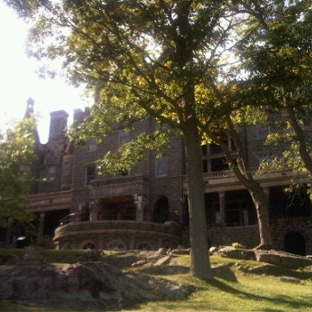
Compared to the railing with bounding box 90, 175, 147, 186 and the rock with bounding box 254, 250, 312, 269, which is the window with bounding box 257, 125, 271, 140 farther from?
the rock with bounding box 254, 250, 312, 269

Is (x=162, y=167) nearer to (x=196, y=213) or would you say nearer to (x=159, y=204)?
(x=159, y=204)

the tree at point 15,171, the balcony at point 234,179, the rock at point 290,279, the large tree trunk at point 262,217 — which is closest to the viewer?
the rock at point 290,279

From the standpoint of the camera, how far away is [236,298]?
13406 millimetres

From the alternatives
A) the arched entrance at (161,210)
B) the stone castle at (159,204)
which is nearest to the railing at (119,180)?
the stone castle at (159,204)

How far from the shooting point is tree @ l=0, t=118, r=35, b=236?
23906mm

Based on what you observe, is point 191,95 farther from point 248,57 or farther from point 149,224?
point 149,224

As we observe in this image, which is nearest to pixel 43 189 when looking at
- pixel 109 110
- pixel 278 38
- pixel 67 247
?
pixel 67 247

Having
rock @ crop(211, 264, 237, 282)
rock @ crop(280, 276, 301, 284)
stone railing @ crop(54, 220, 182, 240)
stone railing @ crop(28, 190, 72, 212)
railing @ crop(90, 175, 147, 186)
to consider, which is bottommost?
rock @ crop(280, 276, 301, 284)

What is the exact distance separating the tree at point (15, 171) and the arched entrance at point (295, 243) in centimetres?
1905

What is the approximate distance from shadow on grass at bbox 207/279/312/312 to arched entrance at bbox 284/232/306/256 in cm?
2084

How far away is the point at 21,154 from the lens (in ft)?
82.7

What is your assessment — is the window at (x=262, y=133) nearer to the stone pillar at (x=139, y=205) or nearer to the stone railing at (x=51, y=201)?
the stone pillar at (x=139, y=205)

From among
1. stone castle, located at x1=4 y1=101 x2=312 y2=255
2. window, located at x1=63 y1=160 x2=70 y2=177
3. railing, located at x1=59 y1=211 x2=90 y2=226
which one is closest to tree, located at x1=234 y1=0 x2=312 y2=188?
stone castle, located at x1=4 y1=101 x2=312 y2=255

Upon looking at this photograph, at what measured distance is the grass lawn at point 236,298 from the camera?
1185cm
